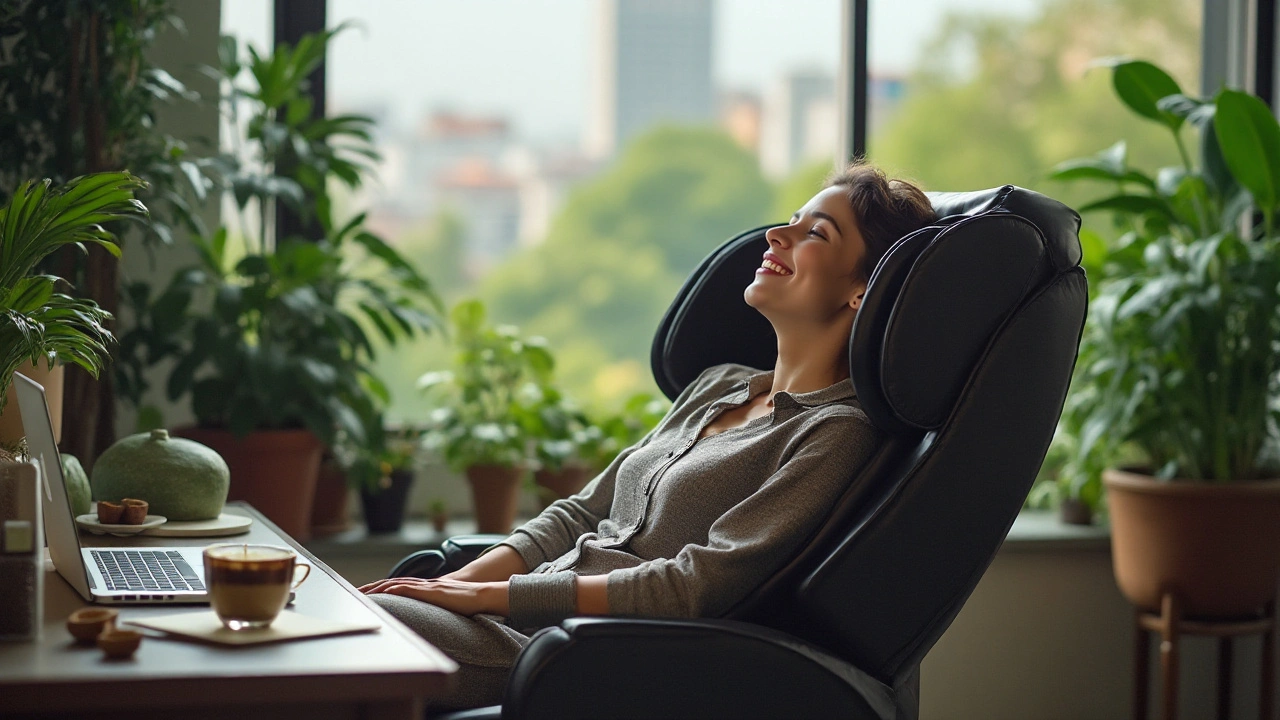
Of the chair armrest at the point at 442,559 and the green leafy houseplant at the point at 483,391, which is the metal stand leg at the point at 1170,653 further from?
the chair armrest at the point at 442,559

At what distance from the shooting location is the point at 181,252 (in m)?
2.93

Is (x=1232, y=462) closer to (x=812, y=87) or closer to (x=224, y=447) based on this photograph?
(x=812, y=87)

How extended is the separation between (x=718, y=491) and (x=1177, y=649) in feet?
4.98

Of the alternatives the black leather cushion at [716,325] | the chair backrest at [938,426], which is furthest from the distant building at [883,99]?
the chair backrest at [938,426]

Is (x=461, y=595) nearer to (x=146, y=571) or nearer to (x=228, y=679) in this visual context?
(x=146, y=571)

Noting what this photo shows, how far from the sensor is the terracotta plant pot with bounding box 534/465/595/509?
120 inches

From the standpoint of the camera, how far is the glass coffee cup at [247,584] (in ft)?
3.73

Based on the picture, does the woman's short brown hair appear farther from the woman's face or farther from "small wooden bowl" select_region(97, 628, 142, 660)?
"small wooden bowl" select_region(97, 628, 142, 660)

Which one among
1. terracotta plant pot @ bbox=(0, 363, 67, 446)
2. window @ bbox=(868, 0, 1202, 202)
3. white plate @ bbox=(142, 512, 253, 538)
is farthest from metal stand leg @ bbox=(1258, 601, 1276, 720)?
terracotta plant pot @ bbox=(0, 363, 67, 446)

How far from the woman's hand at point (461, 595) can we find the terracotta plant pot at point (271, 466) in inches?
41.4

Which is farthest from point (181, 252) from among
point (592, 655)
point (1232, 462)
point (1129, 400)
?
point (1232, 462)

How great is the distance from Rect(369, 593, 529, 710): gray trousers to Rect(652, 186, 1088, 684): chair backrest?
30 cm

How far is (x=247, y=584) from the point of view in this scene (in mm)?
1139

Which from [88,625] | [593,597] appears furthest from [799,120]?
[88,625]
